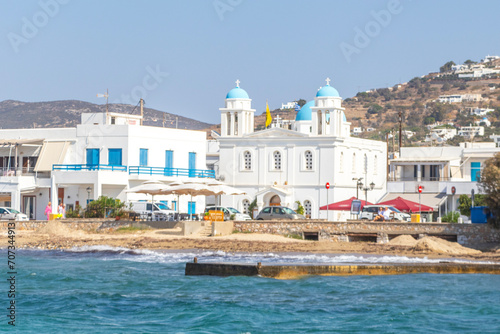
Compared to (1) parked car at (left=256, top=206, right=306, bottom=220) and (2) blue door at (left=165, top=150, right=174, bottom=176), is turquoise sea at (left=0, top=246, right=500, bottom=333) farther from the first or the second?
(2) blue door at (left=165, top=150, right=174, bottom=176)

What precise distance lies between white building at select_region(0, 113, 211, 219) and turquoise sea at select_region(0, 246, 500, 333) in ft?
68.6

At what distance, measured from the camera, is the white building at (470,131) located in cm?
13694

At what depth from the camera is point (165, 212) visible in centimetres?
4719

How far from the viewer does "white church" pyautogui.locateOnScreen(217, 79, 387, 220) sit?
5272 cm

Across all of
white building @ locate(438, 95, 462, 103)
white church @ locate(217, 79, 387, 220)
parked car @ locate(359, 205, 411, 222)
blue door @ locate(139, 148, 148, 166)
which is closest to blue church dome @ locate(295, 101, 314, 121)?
white church @ locate(217, 79, 387, 220)

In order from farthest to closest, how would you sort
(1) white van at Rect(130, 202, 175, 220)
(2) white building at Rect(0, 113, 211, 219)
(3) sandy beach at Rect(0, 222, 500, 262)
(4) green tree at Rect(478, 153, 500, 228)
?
(2) white building at Rect(0, 113, 211, 219), (1) white van at Rect(130, 202, 175, 220), (4) green tree at Rect(478, 153, 500, 228), (3) sandy beach at Rect(0, 222, 500, 262)

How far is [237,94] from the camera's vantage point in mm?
56875

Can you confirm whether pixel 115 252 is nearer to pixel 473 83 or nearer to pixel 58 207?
pixel 58 207

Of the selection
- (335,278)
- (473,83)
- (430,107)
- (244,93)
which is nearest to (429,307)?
(335,278)

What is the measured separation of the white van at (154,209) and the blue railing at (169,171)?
2.40m

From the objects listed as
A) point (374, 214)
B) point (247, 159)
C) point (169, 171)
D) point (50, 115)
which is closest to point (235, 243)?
point (374, 214)

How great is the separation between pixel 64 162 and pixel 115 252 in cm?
1599

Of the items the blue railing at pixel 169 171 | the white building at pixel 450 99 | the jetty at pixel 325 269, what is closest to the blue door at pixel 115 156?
the blue railing at pixel 169 171

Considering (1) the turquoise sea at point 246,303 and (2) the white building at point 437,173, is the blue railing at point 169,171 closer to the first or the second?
(2) the white building at point 437,173
